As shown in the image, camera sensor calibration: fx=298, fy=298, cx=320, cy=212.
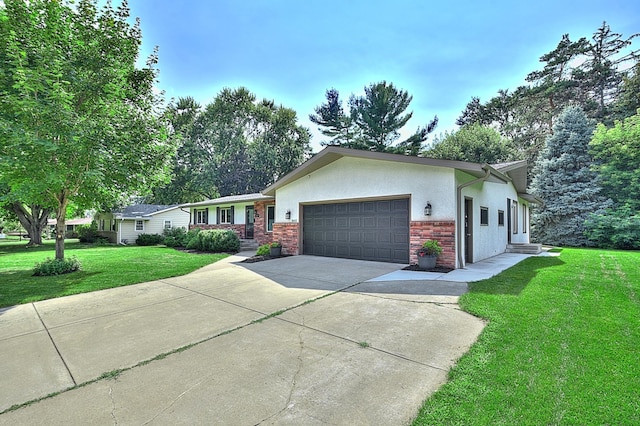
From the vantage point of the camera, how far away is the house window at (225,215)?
19.5 metres

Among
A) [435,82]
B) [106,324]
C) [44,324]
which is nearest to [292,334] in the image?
[106,324]

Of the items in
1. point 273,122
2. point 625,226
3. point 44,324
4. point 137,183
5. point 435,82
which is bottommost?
point 44,324

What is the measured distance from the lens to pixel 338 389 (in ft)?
8.76

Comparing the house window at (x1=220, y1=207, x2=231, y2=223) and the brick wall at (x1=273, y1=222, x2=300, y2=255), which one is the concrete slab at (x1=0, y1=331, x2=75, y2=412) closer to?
the brick wall at (x1=273, y1=222, x2=300, y2=255)

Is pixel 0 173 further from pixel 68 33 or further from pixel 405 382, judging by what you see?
pixel 405 382

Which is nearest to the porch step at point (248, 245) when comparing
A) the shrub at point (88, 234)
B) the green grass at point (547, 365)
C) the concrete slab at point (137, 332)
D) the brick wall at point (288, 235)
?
the brick wall at point (288, 235)

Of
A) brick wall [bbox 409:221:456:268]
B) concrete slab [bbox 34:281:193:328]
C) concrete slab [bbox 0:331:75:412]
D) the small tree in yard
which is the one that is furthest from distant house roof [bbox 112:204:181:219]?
concrete slab [bbox 0:331:75:412]

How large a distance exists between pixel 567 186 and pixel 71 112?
24555 millimetres

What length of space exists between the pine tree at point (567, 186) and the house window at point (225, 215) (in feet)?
66.5

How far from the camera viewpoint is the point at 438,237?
8.45 metres

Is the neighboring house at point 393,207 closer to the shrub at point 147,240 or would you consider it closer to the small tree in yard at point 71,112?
the small tree in yard at point 71,112

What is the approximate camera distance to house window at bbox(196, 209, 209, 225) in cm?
2159

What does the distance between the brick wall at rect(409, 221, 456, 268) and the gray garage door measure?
0.39 m

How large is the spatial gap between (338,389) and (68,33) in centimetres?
1128
